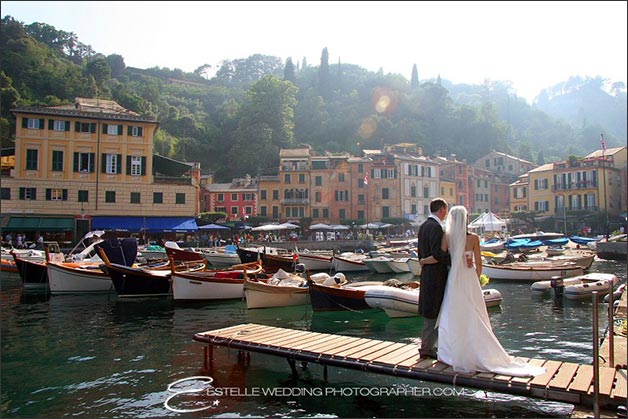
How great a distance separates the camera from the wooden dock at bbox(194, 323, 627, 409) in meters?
5.76

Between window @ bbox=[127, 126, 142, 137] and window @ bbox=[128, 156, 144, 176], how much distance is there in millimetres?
2020

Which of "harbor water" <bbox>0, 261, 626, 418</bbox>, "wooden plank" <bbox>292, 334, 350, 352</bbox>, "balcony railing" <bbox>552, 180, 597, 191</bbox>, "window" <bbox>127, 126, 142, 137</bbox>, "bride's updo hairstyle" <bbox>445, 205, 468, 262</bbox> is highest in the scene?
"window" <bbox>127, 126, 142, 137</bbox>

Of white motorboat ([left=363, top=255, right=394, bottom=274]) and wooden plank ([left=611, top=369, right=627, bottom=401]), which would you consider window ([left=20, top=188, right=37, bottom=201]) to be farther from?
wooden plank ([left=611, top=369, right=627, bottom=401])

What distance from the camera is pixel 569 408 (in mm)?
7312

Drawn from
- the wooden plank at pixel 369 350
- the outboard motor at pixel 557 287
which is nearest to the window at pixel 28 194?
the outboard motor at pixel 557 287

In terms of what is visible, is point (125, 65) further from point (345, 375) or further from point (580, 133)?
point (345, 375)

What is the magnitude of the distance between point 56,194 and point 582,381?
42.6 metres

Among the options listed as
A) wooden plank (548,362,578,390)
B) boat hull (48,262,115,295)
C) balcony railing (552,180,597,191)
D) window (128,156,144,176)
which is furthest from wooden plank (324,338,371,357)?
balcony railing (552,180,597,191)

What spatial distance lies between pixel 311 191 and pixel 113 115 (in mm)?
24233

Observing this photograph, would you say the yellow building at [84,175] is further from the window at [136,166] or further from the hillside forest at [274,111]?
the hillside forest at [274,111]

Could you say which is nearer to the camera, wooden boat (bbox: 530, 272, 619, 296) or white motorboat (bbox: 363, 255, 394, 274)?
wooden boat (bbox: 530, 272, 619, 296)

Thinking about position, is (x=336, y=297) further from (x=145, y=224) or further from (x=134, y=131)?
(x=134, y=131)

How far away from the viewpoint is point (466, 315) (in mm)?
6199

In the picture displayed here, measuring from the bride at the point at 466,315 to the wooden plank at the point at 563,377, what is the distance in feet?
0.78
